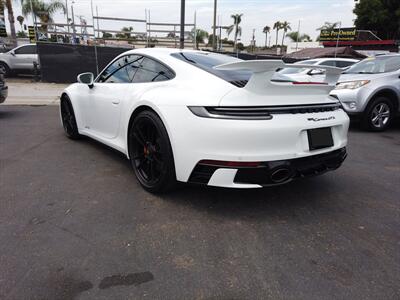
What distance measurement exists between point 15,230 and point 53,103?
7587 mm

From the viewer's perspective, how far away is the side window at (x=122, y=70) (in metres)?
3.65

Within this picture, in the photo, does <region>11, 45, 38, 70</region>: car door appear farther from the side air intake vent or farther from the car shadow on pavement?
the side air intake vent

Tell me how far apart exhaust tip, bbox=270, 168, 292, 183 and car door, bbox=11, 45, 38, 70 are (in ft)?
49.7

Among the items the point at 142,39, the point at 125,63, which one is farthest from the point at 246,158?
the point at 142,39

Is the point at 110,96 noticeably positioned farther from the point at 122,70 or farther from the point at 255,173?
the point at 255,173

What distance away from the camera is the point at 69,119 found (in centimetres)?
504

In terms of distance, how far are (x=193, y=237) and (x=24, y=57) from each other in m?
15.3

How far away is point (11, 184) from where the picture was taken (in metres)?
3.37

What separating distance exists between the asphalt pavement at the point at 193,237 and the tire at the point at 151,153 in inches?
6.6

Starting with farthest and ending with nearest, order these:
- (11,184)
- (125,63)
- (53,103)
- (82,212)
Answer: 1. (53,103)
2. (125,63)
3. (11,184)
4. (82,212)

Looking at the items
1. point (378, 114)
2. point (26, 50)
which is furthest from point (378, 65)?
point (26, 50)

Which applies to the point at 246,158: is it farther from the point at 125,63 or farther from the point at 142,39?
the point at 142,39

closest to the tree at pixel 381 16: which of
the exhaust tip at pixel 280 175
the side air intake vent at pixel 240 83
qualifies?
the side air intake vent at pixel 240 83

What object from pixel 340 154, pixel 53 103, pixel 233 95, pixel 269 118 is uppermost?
pixel 233 95
